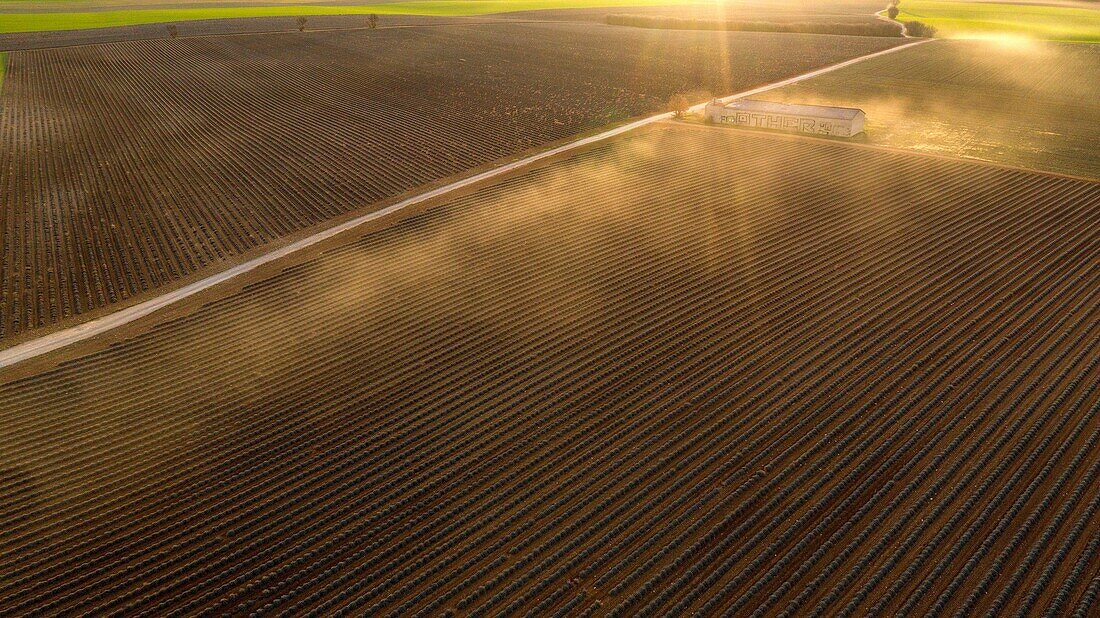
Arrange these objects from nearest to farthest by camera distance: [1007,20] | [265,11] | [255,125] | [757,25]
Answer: [255,125] → [1007,20] → [757,25] → [265,11]

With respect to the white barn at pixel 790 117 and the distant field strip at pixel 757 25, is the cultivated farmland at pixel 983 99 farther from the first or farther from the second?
the distant field strip at pixel 757 25

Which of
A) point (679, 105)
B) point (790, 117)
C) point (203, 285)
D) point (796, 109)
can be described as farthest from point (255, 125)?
point (796, 109)

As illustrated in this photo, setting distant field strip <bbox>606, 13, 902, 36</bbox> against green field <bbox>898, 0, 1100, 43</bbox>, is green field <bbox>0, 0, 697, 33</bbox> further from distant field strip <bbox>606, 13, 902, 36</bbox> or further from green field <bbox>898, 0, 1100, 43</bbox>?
green field <bbox>898, 0, 1100, 43</bbox>

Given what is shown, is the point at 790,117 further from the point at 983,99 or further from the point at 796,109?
the point at 983,99

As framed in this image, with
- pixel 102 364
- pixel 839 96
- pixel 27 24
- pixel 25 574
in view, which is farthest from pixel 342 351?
pixel 27 24

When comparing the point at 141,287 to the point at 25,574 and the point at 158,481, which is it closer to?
the point at 158,481

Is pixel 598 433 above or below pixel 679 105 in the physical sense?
below
